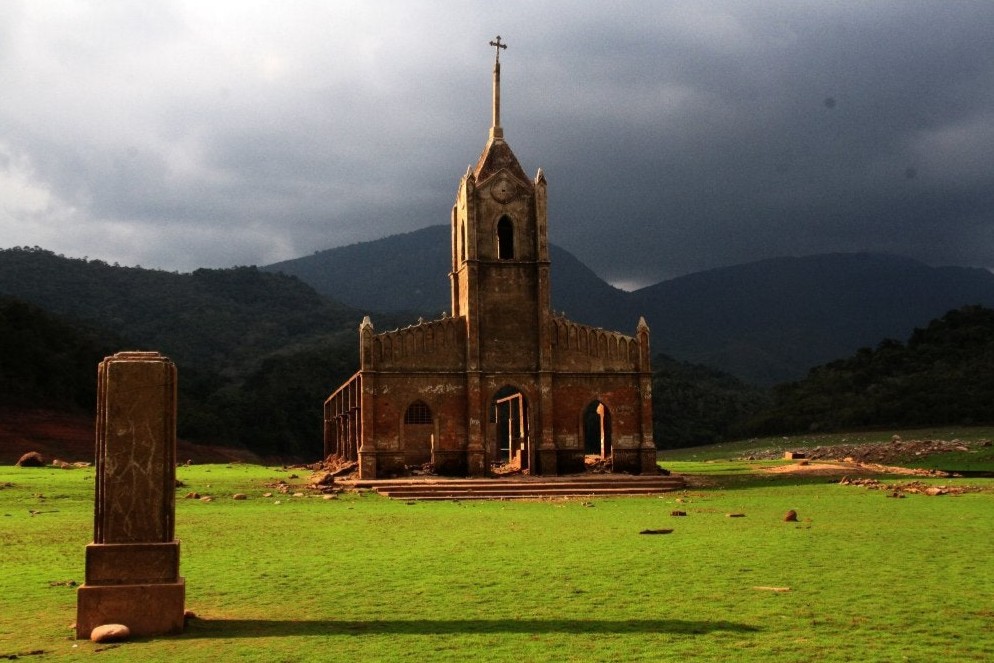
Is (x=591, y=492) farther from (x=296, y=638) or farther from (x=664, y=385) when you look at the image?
(x=664, y=385)

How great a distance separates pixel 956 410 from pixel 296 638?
64.0 m

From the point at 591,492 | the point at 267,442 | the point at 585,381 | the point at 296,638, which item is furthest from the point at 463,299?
the point at 267,442

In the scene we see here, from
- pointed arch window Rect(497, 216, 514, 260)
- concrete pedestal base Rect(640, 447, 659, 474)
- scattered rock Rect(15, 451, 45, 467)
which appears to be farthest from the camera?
scattered rock Rect(15, 451, 45, 467)

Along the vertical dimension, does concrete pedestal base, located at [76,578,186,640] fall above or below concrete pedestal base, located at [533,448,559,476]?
below

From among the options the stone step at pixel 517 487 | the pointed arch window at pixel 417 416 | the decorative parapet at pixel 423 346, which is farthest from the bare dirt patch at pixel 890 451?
the pointed arch window at pixel 417 416

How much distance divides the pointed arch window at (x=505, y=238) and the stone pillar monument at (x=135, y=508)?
93.0 feet

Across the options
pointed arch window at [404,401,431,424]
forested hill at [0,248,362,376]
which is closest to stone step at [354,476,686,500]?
pointed arch window at [404,401,431,424]

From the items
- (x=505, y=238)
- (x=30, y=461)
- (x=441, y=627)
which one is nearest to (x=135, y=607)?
(x=441, y=627)

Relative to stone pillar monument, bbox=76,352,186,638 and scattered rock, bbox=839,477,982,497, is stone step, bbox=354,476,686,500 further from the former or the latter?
stone pillar monument, bbox=76,352,186,638

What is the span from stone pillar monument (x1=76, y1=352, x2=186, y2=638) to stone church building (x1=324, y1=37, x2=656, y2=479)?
24860 millimetres

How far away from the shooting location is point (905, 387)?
70688mm

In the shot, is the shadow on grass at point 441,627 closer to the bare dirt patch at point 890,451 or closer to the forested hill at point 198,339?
the bare dirt patch at point 890,451

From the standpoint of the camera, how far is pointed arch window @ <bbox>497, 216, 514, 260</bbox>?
37781 mm

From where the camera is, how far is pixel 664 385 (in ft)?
284
